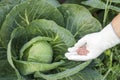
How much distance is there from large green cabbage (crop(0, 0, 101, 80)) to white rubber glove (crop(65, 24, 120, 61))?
4 centimetres

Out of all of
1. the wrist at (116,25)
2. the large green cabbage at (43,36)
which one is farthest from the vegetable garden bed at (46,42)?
the wrist at (116,25)

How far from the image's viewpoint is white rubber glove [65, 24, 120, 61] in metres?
1.58

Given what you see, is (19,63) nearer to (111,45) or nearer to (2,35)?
(2,35)

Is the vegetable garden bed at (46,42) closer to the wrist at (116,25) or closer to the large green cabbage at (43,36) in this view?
the large green cabbage at (43,36)

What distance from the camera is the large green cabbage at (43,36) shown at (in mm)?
1511

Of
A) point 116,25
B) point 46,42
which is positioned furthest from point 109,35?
point 46,42

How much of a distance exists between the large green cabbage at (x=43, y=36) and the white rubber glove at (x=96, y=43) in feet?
0.14

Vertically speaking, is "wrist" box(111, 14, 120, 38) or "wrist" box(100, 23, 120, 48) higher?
"wrist" box(111, 14, 120, 38)

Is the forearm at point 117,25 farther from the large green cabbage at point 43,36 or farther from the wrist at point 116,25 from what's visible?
the large green cabbage at point 43,36

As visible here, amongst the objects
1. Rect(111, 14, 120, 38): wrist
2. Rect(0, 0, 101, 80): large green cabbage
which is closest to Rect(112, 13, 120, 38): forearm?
Rect(111, 14, 120, 38): wrist

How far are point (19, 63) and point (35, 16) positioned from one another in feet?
0.92

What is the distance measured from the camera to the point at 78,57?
160 cm

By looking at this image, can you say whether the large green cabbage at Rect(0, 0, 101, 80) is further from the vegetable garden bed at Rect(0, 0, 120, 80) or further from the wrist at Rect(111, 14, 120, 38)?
the wrist at Rect(111, 14, 120, 38)

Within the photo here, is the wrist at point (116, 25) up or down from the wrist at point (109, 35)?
up
